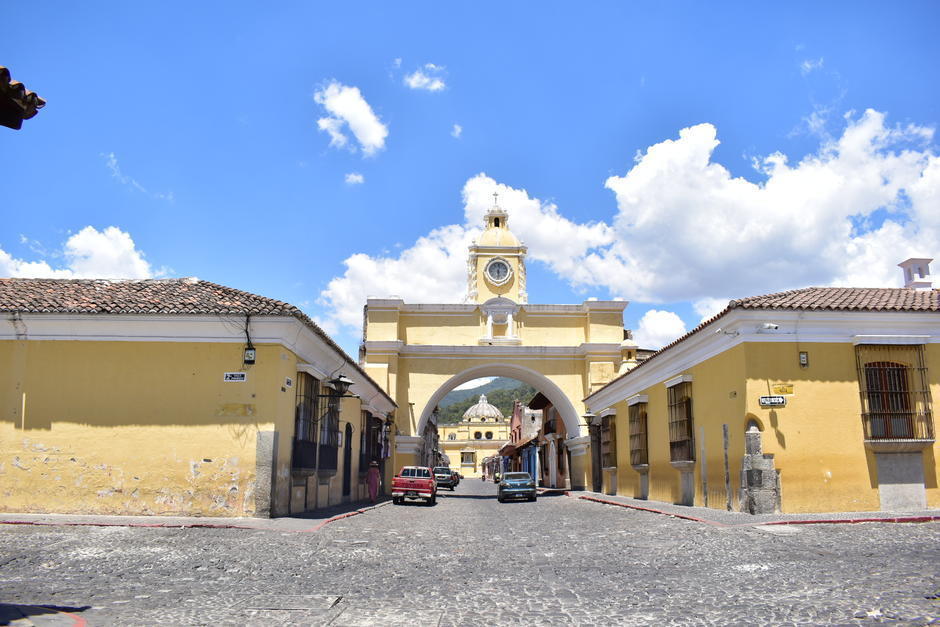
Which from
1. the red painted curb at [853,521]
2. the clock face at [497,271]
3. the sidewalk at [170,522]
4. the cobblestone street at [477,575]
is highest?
the clock face at [497,271]

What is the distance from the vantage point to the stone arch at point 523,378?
31.5m

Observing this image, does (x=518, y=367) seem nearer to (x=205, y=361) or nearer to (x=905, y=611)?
(x=205, y=361)

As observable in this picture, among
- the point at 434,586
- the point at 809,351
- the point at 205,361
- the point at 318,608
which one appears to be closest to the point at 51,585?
the point at 318,608

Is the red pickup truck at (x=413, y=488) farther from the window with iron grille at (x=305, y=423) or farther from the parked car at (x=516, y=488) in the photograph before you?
the window with iron grille at (x=305, y=423)

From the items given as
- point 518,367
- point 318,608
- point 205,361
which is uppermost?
point 518,367

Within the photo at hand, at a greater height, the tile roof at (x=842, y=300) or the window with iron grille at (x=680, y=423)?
the tile roof at (x=842, y=300)

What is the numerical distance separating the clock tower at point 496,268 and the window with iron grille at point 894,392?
19.7 metres

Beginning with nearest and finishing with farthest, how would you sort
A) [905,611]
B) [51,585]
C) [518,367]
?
[905,611] < [51,585] < [518,367]

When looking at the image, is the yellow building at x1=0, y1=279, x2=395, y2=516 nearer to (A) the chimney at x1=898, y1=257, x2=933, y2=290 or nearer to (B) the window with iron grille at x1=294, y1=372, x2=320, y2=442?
(B) the window with iron grille at x1=294, y1=372, x2=320, y2=442

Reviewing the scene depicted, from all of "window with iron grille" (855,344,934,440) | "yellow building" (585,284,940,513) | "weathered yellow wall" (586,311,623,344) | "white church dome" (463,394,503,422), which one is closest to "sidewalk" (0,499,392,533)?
"yellow building" (585,284,940,513)

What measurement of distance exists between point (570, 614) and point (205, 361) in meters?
9.54

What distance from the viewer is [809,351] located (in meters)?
13.8

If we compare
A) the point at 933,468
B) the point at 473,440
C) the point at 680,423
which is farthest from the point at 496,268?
the point at 473,440

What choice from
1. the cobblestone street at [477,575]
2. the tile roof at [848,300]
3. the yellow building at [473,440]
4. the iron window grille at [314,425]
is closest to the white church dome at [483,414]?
the yellow building at [473,440]
